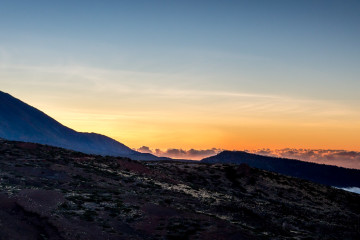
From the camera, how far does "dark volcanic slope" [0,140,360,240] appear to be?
35906 millimetres

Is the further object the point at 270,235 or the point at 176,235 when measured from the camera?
the point at 270,235

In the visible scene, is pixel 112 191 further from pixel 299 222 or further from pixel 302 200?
pixel 302 200

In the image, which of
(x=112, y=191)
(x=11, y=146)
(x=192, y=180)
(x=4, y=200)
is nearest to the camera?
(x=4, y=200)

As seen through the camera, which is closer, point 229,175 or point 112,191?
point 112,191

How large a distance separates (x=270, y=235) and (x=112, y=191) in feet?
82.5

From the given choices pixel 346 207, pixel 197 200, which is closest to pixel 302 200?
pixel 346 207

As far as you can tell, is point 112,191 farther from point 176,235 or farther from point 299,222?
point 299,222

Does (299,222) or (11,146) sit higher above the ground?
(11,146)

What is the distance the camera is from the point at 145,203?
153ft

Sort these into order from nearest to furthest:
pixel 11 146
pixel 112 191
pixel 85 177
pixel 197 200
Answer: pixel 112 191, pixel 197 200, pixel 85 177, pixel 11 146

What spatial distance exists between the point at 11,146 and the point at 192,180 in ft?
142

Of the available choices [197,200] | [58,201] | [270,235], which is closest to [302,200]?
[197,200]

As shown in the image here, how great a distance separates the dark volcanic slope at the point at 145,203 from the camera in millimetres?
35906

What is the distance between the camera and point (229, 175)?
317ft
